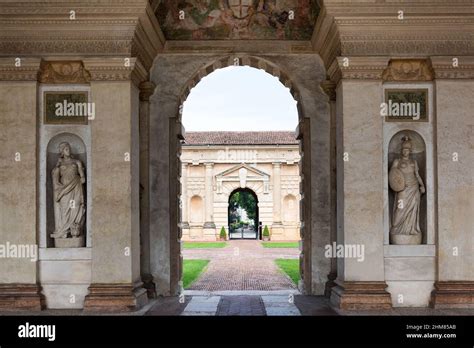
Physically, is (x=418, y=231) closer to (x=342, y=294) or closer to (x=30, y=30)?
(x=342, y=294)

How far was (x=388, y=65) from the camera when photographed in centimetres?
1014

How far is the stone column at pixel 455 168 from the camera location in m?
9.96

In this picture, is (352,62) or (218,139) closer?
(352,62)

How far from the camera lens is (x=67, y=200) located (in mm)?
10164

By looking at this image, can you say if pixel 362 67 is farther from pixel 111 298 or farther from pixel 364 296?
pixel 111 298

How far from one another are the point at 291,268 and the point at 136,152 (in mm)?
11289

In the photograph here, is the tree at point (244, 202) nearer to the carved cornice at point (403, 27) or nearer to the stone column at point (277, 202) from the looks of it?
the stone column at point (277, 202)

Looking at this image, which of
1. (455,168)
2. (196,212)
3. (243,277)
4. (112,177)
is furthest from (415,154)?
(196,212)

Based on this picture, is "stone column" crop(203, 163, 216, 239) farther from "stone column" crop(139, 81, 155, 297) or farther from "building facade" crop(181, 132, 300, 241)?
"stone column" crop(139, 81, 155, 297)

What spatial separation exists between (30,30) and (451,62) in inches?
298

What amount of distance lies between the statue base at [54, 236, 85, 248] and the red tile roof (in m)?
35.0
